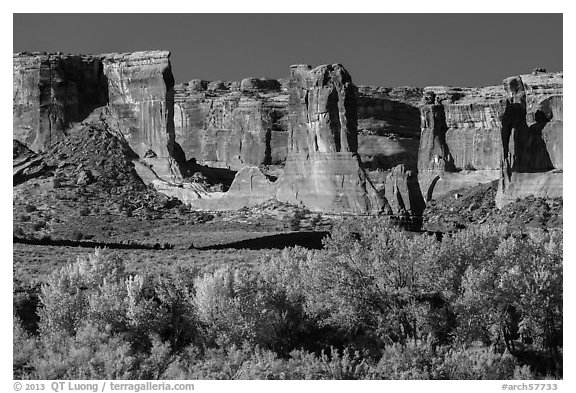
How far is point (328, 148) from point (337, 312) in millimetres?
27730

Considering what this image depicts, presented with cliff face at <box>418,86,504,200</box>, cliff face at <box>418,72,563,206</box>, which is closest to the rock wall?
cliff face at <box>418,72,563,206</box>

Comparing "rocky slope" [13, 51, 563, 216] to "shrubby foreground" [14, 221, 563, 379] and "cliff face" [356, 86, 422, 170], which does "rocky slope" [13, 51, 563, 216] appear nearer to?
"shrubby foreground" [14, 221, 563, 379]

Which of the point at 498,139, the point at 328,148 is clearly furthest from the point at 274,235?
the point at 498,139

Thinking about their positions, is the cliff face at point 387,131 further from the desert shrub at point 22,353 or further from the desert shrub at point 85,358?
the desert shrub at point 85,358

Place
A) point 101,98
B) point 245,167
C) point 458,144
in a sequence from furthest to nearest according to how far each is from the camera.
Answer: point 458,144 → point 245,167 → point 101,98

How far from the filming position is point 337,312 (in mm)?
51719

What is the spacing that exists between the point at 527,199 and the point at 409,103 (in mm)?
62955

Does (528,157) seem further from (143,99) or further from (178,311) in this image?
(178,311)

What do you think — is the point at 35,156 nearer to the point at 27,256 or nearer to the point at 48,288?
the point at 27,256

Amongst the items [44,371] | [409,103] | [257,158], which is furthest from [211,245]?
[409,103]

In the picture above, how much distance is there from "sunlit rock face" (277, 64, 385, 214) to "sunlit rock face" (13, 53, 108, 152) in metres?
11.8

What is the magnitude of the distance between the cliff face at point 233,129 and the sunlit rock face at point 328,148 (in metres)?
50.2

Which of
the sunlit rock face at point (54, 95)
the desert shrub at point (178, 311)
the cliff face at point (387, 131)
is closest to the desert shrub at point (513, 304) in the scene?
the desert shrub at point (178, 311)

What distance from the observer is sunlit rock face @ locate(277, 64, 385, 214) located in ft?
255
